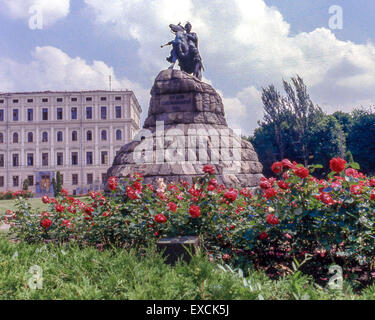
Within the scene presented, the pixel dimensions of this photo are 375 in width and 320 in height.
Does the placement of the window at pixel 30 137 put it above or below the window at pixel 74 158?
above

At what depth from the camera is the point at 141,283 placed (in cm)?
317

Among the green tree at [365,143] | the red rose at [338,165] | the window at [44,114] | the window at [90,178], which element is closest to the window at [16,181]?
the window at [44,114]

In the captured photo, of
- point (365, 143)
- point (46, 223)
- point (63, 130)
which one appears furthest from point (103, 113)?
point (46, 223)

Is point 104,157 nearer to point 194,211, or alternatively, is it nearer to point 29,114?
point 29,114

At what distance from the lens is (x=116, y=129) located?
2063 inches

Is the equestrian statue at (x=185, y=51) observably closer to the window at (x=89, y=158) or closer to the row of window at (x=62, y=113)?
the row of window at (x=62, y=113)

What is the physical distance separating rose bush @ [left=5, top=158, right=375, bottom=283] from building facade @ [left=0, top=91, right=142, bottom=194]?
1871 inches

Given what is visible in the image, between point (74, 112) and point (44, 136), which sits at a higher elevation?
point (74, 112)

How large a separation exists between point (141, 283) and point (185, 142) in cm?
1091

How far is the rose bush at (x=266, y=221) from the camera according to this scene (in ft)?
12.4

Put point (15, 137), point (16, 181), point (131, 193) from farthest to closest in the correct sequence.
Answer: point (15, 137) < point (16, 181) < point (131, 193)

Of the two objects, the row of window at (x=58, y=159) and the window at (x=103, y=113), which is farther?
the window at (x=103, y=113)

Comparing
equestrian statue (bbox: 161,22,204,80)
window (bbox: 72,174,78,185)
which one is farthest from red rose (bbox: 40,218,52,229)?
window (bbox: 72,174,78,185)

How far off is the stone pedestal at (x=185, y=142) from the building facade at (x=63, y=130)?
3720cm
